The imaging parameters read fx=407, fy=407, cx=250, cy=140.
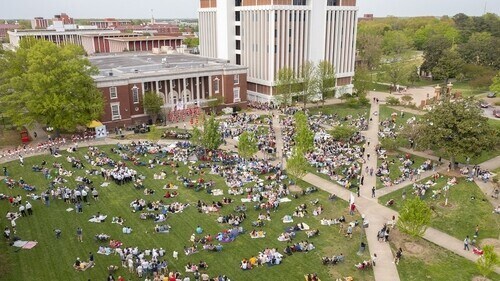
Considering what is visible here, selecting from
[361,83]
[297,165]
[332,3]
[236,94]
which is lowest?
[297,165]

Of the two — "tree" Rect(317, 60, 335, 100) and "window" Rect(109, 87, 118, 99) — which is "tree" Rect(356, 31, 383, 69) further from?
"window" Rect(109, 87, 118, 99)

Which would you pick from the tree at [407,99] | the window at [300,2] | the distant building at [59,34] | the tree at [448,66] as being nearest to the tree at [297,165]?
the window at [300,2]

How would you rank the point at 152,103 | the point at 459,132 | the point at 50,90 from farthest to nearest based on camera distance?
the point at 152,103 < the point at 50,90 < the point at 459,132

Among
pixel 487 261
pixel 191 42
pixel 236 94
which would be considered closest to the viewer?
pixel 487 261

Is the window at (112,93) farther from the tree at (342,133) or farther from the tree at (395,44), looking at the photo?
the tree at (395,44)

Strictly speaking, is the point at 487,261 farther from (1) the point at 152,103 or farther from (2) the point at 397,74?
(2) the point at 397,74

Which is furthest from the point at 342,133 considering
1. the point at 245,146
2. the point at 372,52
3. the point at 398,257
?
the point at 372,52

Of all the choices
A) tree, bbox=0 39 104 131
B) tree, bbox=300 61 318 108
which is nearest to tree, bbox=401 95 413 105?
tree, bbox=300 61 318 108

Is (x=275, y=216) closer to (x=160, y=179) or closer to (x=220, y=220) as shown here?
(x=220, y=220)
